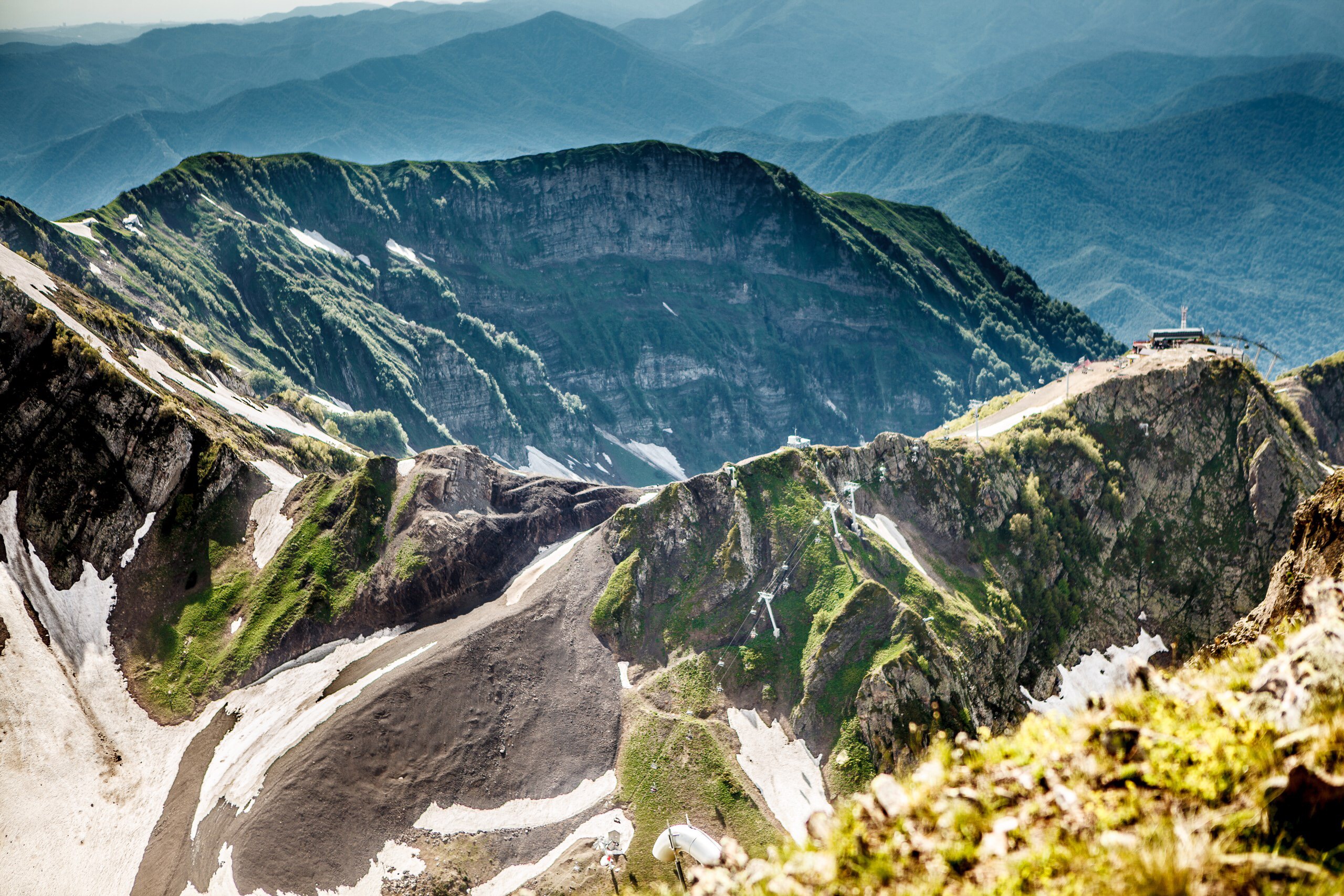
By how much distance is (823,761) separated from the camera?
61.9 meters

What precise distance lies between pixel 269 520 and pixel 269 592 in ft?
34.4

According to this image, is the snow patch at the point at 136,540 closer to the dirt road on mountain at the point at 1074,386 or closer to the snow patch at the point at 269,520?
the snow patch at the point at 269,520

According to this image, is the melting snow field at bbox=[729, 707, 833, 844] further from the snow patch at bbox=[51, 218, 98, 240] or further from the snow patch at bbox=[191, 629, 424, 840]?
the snow patch at bbox=[51, 218, 98, 240]

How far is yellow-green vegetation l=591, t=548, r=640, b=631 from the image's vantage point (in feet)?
247

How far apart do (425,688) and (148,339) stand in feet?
252

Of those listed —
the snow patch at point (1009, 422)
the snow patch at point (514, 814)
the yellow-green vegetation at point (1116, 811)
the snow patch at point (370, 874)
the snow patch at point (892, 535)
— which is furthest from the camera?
the snow patch at point (1009, 422)

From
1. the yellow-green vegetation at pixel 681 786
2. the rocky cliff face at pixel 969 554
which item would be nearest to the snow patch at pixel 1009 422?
the rocky cliff face at pixel 969 554

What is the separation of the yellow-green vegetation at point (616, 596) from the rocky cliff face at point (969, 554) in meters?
0.28

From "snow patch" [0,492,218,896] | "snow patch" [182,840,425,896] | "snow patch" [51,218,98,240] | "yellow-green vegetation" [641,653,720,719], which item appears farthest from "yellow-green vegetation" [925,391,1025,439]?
"snow patch" [51,218,98,240]

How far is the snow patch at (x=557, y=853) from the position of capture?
5488 cm

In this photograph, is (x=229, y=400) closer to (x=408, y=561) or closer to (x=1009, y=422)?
(x=408, y=561)

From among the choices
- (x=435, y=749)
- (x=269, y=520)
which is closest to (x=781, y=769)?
(x=435, y=749)

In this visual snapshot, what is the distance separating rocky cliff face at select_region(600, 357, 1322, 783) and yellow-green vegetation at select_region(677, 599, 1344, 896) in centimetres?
5144

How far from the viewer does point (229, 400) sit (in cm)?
11800
